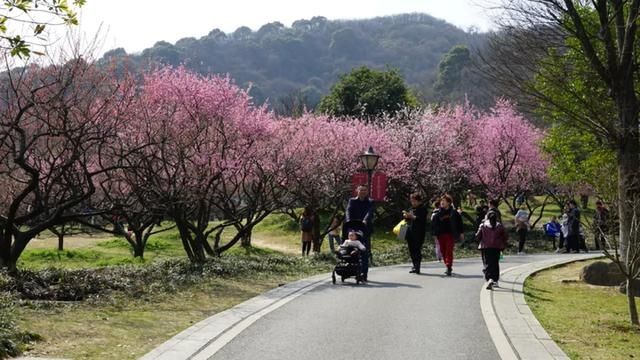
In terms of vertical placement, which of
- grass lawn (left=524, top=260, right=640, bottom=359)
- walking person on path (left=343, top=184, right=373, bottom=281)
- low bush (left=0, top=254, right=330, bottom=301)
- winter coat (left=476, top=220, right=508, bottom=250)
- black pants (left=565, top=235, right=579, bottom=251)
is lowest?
grass lawn (left=524, top=260, right=640, bottom=359)

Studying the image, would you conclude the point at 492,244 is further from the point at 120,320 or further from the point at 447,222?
the point at 120,320

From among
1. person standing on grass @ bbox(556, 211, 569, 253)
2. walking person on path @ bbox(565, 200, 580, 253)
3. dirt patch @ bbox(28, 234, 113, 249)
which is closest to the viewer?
walking person on path @ bbox(565, 200, 580, 253)

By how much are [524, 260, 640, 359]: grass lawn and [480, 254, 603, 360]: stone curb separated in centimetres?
20

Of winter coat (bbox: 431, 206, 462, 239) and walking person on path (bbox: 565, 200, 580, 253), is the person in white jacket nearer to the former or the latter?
winter coat (bbox: 431, 206, 462, 239)

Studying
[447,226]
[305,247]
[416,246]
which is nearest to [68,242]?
[305,247]

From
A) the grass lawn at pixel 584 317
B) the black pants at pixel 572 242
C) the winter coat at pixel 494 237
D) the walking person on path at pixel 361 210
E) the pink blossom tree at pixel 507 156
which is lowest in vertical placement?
the grass lawn at pixel 584 317

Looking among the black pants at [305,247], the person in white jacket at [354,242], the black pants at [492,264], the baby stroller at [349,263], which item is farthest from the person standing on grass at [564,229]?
the baby stroller at [349,263]

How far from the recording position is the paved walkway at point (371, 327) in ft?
23.2

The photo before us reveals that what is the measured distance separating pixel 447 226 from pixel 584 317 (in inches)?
191

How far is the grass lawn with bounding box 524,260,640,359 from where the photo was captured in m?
7.78

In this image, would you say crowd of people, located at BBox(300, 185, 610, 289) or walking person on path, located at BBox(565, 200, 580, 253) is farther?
walking person on path, located at BBox(565, 200, 580, 253)

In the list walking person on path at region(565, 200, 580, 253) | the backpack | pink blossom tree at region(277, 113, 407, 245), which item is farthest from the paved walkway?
walking person on path at region(565, 200, 580, 253)

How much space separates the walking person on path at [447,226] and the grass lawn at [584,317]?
1766 millimetres

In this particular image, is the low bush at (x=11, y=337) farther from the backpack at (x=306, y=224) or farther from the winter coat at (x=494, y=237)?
the backpack at (x=306, y=224)
